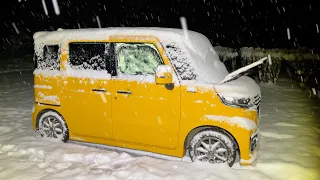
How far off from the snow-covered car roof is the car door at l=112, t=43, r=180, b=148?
215mm

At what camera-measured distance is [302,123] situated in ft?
22.9

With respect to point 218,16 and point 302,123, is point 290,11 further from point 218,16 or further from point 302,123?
point 302,123

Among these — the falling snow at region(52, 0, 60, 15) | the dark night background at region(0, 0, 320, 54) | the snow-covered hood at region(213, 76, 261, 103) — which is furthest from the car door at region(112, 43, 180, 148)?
the falling snow at region(52, 0, 60, 15)

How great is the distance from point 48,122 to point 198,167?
9.70ft

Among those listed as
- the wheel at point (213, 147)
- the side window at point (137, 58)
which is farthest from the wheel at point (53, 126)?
the wheel at point (213, 147)

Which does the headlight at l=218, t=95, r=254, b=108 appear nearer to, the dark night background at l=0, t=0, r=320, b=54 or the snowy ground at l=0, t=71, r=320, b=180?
the snowy ground at l=0, t=71, r=320, b=180

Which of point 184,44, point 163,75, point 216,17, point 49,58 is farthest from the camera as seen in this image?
point 216,17

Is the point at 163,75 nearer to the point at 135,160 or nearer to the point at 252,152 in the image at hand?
the point at 135,160

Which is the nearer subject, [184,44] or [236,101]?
[236,101]

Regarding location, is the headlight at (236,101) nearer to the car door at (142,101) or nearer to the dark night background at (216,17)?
the car door at (142,101)

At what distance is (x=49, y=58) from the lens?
5.49 m

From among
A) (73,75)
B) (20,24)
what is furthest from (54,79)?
(20,24)

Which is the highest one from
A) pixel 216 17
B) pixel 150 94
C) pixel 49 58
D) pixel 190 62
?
pixel 216 17

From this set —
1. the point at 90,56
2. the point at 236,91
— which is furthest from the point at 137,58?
the point at 236,91
